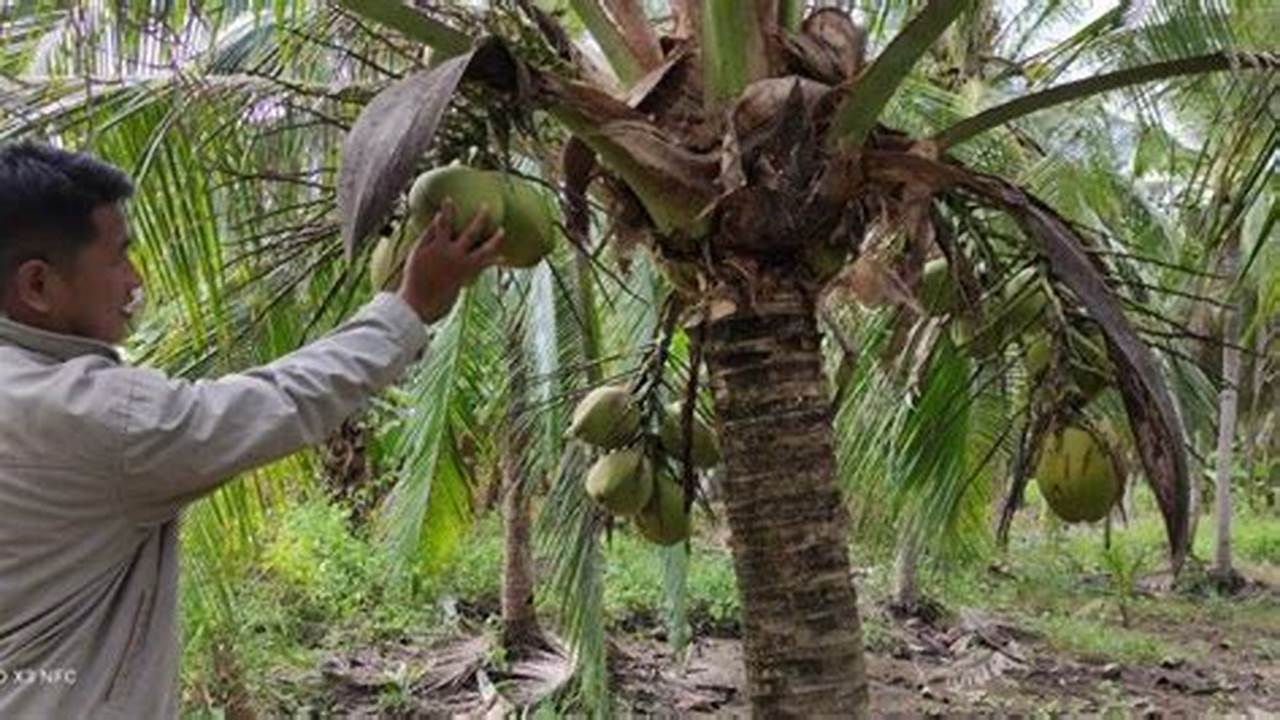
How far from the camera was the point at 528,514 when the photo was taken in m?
7.20

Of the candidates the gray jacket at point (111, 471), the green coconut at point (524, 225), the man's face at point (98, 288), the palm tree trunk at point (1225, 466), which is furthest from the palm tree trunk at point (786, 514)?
the palm tree trunk at point (1225, 466)

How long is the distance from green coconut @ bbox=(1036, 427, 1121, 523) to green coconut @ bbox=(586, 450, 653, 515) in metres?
0.68

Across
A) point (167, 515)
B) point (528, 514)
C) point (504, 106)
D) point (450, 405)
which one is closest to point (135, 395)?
point (167, 515)

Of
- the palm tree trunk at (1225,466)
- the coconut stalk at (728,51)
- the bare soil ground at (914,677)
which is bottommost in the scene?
the bare soil ground at (914,677)

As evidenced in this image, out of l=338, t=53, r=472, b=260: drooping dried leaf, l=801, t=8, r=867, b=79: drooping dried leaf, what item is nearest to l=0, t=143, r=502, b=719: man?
l=338, t=53, r=472, b=260: drooping dried leaf

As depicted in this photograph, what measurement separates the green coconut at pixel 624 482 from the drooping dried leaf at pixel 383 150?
110cm

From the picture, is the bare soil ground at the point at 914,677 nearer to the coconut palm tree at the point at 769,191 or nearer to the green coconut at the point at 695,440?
the green coconut at the point at 695,440

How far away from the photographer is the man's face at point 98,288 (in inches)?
63.9

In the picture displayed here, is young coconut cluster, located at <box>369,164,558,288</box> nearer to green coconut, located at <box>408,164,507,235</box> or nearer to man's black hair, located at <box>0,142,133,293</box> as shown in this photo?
green coconut, located at <box>408,164,507,235</box>

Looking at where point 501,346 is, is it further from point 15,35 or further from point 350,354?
point 350,354

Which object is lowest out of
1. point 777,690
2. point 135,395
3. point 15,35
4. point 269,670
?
Answer: point 269,670

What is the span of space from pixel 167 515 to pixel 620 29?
117 centimetres

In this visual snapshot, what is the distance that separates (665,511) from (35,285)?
1.25 metres

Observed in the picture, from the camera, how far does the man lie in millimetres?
1511
